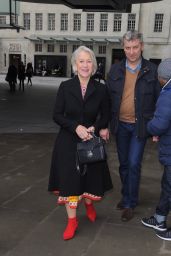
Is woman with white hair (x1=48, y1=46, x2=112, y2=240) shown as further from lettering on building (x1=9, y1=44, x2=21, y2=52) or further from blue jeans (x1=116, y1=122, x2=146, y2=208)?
lettering on building (x1=9, y1=44, x2=21, y2=52)

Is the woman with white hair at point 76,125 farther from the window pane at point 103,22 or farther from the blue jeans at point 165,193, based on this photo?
the window pane at point 103,22

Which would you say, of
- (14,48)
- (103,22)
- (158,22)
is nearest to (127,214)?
(158,22)

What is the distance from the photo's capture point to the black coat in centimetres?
353

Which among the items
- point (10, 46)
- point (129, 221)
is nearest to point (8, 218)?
point (129, 221)

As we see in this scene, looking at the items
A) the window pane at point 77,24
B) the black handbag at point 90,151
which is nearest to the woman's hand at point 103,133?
the black handbag at point 90,151

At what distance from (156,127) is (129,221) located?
123cm

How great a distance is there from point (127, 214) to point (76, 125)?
1.29 meters

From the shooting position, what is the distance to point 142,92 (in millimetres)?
3826

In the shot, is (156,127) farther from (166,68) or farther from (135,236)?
(135,236)

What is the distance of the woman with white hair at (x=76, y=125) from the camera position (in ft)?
11.5

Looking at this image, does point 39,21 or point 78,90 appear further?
point 39,21

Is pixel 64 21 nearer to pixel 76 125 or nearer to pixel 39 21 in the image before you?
pixel 39 21

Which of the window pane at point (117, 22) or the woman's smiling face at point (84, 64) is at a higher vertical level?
the window pane at point (117, 22)

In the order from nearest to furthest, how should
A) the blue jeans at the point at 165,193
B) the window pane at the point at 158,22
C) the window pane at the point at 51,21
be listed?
the blue jeans at the point at 165,193, the window pane at the point at 158,22, the window pane at the point at 51,21
